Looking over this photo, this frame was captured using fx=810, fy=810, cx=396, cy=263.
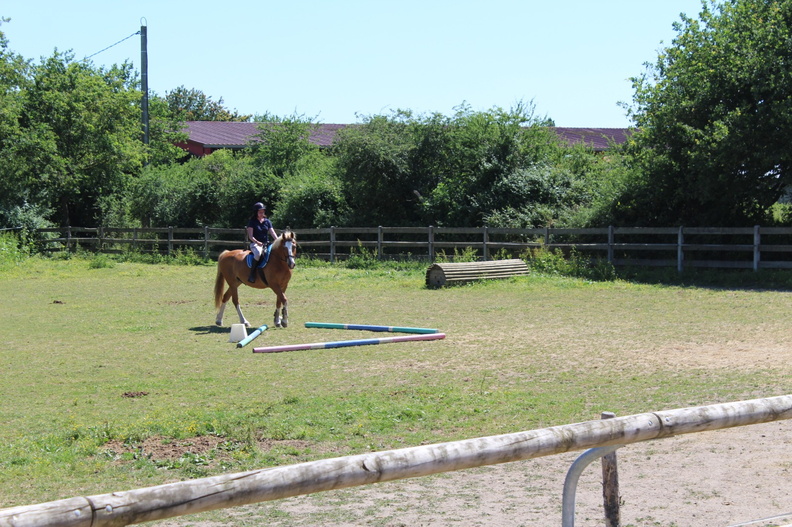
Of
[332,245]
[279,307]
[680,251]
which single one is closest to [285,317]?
[279,307]

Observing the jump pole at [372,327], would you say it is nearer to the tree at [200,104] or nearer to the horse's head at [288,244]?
the horse's head at [288,244]

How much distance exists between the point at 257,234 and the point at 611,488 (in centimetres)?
1146

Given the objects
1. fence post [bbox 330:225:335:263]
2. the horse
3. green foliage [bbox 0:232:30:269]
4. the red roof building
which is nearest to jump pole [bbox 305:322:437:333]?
the horse

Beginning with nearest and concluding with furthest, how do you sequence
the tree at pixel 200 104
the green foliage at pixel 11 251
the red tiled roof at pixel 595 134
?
1. the green foliage at pixel 11 251
2. the red tiled roof at pixel 595 134
3. the tree at pixel 200 104

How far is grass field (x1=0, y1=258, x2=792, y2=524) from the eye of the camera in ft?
22.1

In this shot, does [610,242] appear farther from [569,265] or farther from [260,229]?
[260,229]

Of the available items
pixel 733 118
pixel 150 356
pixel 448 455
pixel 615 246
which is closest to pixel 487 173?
pixel 615 246

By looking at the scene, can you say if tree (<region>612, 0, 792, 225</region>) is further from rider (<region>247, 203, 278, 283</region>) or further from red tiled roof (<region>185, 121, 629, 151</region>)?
red tiled roof (<region>185, 121, 629, 151</region>)

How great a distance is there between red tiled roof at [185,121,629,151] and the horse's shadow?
1513 inches

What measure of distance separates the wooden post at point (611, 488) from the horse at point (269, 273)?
10431 millimetres

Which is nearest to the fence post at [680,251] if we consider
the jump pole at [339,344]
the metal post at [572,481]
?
the jump pole at [339,344]

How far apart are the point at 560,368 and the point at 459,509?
17.4ft

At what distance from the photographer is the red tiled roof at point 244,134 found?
54.1m

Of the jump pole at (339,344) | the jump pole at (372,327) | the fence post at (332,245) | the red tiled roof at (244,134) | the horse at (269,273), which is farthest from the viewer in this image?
the red tiled roof at (244,134)
